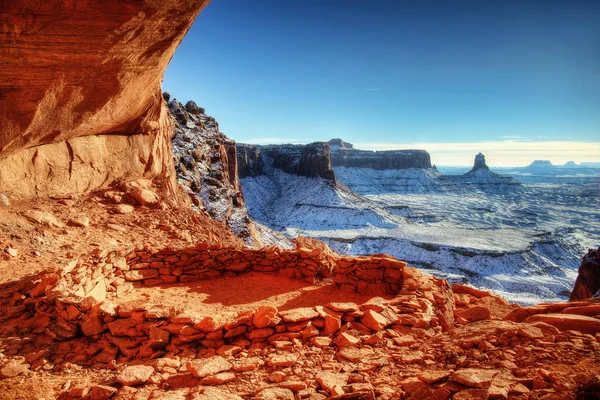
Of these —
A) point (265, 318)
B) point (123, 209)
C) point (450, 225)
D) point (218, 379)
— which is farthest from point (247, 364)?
point (450, 225)

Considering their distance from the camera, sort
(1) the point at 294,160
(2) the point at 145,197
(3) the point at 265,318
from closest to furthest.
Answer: (3) the point at 265,318
(2) the point at 145,197
(1) the point at 294,160

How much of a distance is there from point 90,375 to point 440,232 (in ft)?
308

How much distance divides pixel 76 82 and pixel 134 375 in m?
8.34

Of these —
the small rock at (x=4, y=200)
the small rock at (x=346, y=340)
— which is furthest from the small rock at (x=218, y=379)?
the small rock at (x=4, y=200)

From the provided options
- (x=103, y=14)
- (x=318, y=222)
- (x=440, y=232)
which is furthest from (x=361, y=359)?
(x=440, y=232)

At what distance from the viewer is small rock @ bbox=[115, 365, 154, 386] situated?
12.9 feet

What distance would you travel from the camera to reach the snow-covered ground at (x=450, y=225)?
188 feet

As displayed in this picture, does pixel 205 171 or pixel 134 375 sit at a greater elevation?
pixel 205 171

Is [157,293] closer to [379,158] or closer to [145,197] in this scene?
[145,197]

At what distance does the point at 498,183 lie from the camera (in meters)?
183

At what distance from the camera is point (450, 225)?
101 meters

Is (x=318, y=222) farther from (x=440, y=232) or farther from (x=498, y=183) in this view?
(x=498, y=183)

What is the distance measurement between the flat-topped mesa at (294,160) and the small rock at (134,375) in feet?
313

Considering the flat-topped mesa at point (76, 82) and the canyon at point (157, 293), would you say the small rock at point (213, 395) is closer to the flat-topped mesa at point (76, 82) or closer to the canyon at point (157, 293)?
the canyon at point (157, 293)
